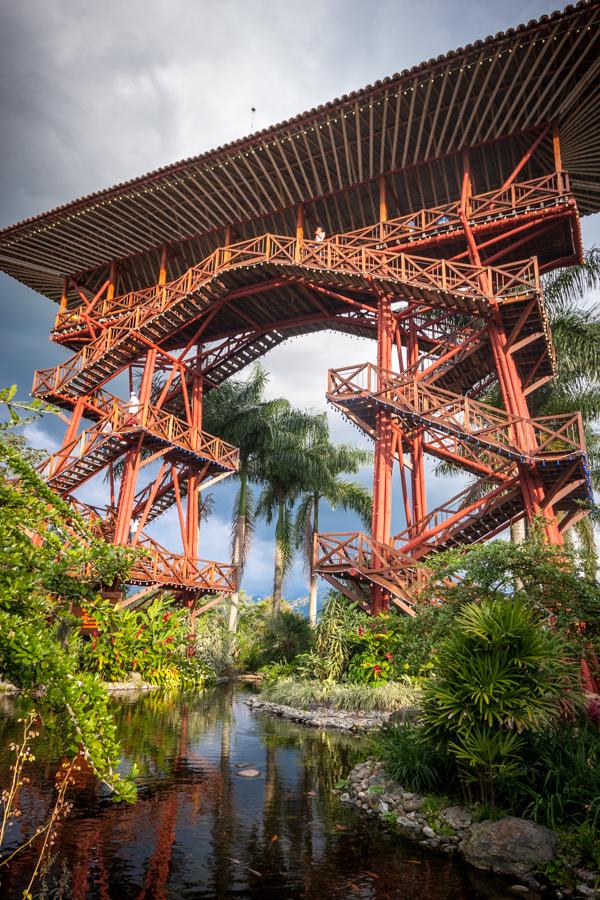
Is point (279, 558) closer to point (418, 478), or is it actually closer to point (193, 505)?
point (193, 505)

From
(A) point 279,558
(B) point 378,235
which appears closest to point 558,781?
(B) point 378,235

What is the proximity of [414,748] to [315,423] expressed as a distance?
2356 cm

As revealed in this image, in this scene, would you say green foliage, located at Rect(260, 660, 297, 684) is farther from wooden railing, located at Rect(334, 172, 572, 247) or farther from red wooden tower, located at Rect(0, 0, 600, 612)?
wooden railing, located at Rect(334, 172, 572, 247)

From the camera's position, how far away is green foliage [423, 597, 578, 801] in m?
6.32

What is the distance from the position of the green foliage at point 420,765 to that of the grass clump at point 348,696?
555 centimetres

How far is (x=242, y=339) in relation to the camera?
24.5 meters

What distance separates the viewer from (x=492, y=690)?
250 inches

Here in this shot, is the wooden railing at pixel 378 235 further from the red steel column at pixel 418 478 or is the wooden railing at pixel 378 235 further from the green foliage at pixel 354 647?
the green foliage at pixel 354 647

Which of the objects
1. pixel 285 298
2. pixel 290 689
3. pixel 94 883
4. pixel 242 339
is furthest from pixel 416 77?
pixel 94 883

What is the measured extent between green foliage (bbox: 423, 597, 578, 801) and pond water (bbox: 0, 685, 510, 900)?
1.07 m

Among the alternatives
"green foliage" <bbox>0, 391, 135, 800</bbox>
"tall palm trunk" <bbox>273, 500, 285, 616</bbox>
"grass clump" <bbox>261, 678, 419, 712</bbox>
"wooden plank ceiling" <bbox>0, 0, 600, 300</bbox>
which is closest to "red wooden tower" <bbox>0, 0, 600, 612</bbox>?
"wooden plank ceiling" <bbox>0, 0, 600, 300</bbox>

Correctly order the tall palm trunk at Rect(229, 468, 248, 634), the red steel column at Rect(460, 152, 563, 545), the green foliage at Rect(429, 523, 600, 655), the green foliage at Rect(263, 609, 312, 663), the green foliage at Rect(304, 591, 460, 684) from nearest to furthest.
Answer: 1. the green foliage at Rect(429, 523, 600, 655)
2. the red steel column at Rect(460, 152, 563, 545)
3. the green foliage at Rect(304, 591, 460, 684)
4. the green foliage at Rect(263, 609, 312, 663)
5. the tall palm trunk at Rect(229, 468, 248, 634)

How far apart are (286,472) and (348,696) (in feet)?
53.3

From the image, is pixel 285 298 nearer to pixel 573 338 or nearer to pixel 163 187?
pixel 163 187
